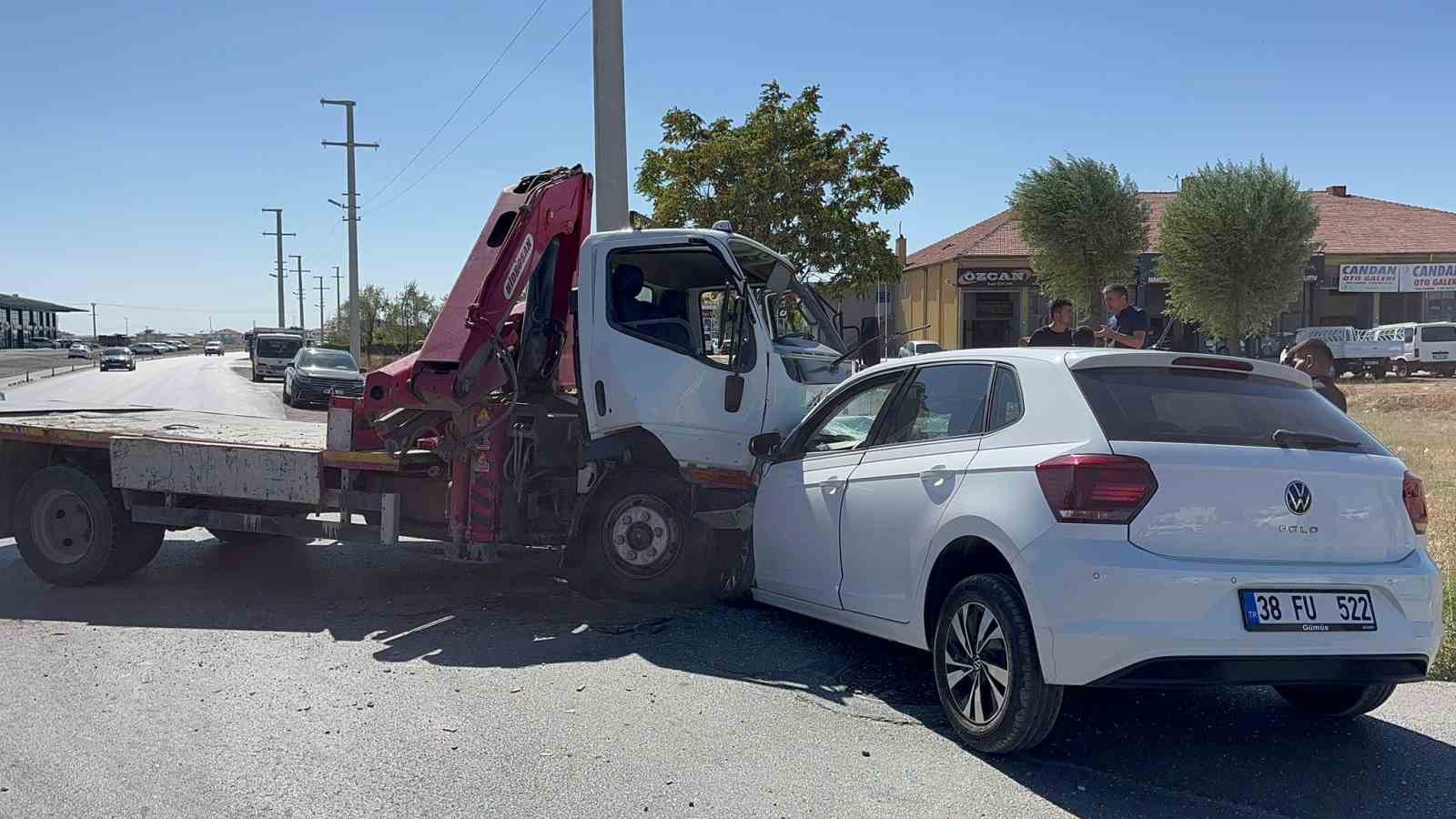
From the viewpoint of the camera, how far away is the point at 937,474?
4.95m

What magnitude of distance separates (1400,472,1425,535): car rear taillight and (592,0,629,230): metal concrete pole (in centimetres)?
977

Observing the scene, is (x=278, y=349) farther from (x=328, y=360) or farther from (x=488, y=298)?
(x=488, y=298)

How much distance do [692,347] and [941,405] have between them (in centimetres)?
243

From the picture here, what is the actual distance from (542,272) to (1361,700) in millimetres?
5371

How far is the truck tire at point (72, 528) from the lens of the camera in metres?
7.91

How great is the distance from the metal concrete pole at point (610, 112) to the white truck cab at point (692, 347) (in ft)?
18.5

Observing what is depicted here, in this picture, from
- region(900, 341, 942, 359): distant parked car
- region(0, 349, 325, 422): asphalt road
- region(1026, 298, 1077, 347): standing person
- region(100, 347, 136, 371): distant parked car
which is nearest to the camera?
region(1026, 298, 1077, 347): standing person

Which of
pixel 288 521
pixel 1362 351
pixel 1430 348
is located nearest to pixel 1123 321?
pixel 288 521

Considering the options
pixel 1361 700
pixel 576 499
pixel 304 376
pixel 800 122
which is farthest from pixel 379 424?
pixel 304 376

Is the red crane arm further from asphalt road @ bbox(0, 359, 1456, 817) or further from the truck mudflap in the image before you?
asphalt road @ bbox(0, 359, 1456, 817)

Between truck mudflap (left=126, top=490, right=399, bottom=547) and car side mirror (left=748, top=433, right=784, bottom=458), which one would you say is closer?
car side mirror (left=748, top=433, right=784, bottom=458)

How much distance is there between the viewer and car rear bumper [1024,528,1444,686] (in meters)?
4.06

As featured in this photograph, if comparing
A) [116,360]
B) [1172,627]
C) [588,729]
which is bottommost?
[588,729]

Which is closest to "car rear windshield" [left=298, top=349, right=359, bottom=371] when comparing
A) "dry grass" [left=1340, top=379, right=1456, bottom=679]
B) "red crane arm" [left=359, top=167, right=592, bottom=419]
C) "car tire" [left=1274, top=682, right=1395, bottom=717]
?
"red crane arm" [left=359, top=167, right=592, bottom=419]
